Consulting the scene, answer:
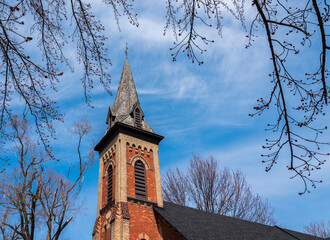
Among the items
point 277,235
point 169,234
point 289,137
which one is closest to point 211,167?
point 277,235

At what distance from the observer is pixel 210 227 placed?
1524 cm

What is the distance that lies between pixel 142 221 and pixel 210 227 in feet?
12.9

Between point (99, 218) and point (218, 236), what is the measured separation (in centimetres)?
698

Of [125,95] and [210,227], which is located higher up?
[125,95]

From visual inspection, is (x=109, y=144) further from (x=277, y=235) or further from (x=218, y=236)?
(x=277, y=235)

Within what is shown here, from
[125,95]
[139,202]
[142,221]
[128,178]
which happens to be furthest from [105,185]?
[125,95]

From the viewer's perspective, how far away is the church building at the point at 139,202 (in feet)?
45.5

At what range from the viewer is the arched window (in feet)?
51.7

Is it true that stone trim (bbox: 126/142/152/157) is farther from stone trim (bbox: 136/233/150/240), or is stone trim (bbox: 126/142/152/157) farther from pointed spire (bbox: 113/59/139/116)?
stone trim (bbox: 136/233/150/240)

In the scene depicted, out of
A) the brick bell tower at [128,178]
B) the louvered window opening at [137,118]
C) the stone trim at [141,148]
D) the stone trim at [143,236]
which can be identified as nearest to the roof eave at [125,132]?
the brick bell tower at [128,178]

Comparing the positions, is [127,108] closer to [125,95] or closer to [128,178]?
[125,95]

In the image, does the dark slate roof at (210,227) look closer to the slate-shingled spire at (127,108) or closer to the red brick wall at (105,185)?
the red brick wall at (105,185)

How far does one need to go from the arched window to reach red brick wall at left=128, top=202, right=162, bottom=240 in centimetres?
83

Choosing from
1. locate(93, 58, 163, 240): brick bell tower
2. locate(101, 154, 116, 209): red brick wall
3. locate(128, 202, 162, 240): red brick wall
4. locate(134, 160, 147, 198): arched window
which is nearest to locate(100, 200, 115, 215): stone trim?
locate(93, 58, 163, 240): brick bell tower
